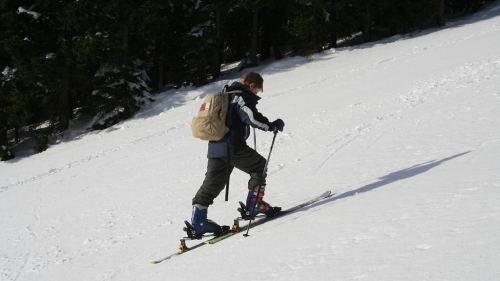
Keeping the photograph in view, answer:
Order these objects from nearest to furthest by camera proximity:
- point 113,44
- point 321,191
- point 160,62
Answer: point 321,191, point 113,44, point 160,62

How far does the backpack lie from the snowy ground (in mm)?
1147

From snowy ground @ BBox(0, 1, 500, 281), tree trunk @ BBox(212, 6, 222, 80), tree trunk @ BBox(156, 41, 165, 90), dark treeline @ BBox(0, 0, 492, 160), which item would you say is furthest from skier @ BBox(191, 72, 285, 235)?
tree trunk @ BBox(156, 41, 165, 90)

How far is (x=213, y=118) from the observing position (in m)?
5.33

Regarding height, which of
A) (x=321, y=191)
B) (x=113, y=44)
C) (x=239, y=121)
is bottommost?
(x=321, y=191)

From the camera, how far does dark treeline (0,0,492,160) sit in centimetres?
Result: 1967

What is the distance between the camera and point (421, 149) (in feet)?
24.0

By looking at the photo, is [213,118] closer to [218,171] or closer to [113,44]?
[218,171]

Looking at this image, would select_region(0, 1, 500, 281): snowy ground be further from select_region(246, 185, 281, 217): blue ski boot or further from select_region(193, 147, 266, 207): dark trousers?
select_region(193, 147, 266, 207): dark trousers

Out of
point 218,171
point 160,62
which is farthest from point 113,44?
point 218,171

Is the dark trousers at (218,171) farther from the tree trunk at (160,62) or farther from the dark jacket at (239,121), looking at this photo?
the tree trunk at (160,62)

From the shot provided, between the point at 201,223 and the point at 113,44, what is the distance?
17.1 metres

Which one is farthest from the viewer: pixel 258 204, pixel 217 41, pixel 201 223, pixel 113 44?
pixel 217 41

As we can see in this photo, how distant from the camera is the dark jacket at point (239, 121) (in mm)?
5315

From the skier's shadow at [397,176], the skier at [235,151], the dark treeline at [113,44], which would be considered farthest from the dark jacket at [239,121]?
the dark treeline at [113,44]
